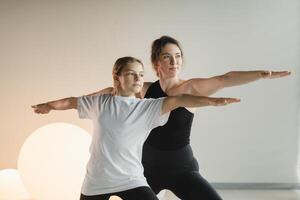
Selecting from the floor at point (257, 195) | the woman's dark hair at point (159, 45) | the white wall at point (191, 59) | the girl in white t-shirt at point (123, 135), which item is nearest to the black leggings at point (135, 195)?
the girl in white t-shirt at point (123, 135)

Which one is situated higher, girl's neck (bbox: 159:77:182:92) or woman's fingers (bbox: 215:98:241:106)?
girl's neck (bbox: 159:77:182:92)

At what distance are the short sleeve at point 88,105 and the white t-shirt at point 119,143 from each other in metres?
0.04

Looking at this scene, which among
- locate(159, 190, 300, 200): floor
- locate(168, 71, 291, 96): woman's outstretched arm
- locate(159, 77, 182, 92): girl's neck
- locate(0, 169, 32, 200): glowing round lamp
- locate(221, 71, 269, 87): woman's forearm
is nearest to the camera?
locate(221, 71, 269, 87): woman's forearm

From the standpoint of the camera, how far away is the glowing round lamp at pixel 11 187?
2675 mm

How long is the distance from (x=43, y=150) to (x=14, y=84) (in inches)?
Answer: 42.6

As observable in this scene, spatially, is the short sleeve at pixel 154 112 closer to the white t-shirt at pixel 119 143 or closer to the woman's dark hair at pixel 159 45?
the white t-shirt at pixel 119 143

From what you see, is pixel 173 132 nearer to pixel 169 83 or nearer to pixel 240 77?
pixel 169 83

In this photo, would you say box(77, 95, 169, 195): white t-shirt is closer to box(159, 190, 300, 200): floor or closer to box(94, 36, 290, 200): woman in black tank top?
box(94, 36, 290, 200): woman in black tank top

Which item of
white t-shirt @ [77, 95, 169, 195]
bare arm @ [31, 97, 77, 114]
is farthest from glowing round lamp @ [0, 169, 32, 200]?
white t-shirt @ [77, 95, 169, 195]

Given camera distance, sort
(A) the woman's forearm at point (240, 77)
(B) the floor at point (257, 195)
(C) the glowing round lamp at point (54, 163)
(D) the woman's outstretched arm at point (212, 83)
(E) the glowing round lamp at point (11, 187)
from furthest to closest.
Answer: (B) the floor at point (257, 195), (E) the glowing round lamp at point (11, 187), (C) the glowing round lamp at point (54, 163), (D) the woman's outstretched arm at point (212, 83), (A) the woman's forearm at point (240, 77)

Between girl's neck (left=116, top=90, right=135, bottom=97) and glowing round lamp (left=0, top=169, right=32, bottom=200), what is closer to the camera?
girl's neck (left=116, top=90, right=135, bottom=97)

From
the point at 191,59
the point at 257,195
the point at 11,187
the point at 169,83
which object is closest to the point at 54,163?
the point at 11,187

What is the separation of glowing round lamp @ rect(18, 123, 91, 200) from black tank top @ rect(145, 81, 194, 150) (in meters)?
0.40

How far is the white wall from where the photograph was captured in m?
3.17
